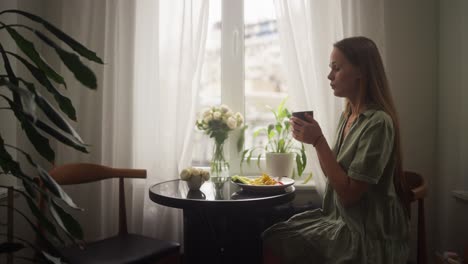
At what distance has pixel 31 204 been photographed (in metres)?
0.84

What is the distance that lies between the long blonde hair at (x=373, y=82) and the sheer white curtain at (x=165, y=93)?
932 mm

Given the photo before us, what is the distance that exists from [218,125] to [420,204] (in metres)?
0.94

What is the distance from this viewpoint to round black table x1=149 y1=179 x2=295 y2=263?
58.6 inches

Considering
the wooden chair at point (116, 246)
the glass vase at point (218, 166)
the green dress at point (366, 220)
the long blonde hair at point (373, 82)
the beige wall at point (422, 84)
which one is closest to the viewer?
the green dress at point (366, 220)

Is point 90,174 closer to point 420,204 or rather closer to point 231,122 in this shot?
point 231,122

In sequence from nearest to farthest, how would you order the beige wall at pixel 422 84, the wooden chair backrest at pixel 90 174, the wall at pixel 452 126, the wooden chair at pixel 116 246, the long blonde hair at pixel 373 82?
the long blonde hair at pixel 373 82
the wooden chair at pixel 116 246
the wooden chair backrest at pixel 90 174
the wall at pixel 452 126
the beige wall at pixel 422 84

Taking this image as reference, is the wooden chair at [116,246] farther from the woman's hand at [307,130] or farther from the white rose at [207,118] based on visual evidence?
the woman's hand at [307,130]

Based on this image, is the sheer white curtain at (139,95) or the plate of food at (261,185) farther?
the sheer white curtain at (139,95)

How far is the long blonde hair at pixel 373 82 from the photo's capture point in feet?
4.03

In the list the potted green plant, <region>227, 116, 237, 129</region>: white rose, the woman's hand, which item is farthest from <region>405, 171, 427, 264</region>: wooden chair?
<region>227, 116, 237, 129</region>: white rose

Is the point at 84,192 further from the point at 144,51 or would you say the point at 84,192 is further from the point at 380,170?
the point at 380,170

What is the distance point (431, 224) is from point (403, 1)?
1.32 metres

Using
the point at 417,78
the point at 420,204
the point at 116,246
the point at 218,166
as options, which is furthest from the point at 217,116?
the point at 417,78

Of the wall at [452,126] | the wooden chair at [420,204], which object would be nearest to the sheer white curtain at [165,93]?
the wooden chair at [420,204]
